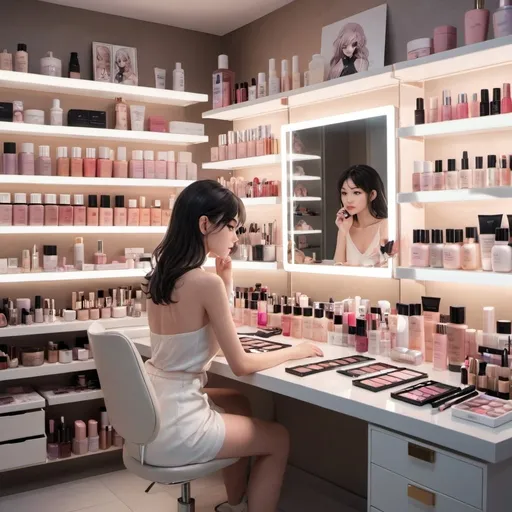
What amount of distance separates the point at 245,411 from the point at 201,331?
0.72 metres

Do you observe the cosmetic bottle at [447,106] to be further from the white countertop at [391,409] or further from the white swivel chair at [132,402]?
the white swivel chair at [132,402]

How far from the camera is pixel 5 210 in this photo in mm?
2945

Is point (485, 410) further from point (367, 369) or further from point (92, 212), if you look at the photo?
point (92, 212)

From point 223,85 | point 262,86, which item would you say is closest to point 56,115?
point 223,85

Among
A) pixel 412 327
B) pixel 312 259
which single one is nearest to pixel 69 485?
pixel 312 259

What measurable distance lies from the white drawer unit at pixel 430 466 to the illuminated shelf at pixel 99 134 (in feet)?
7.04

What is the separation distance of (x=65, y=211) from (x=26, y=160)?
1.01 feet

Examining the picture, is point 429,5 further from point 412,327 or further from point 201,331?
point 201,331

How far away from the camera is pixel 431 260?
231cm

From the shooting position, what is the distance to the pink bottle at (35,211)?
9.86 ft

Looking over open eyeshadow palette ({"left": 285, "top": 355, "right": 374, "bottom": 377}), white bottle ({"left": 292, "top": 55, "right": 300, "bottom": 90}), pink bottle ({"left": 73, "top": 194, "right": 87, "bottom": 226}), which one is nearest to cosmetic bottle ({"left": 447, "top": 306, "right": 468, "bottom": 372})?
open eyeshadow palette ({"left": 285, "top": 355, "right": 374, "bottom": 377})

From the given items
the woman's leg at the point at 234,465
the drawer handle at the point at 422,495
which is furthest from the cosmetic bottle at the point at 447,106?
the woman's leg at the point at 234,465

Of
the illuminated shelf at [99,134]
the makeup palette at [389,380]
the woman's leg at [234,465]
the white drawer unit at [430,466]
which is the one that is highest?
the illuminated shelf at [99,134]

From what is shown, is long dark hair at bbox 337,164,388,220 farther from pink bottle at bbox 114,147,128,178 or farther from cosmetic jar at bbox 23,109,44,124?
cosmetic jar at bbox 23,109,44,124
